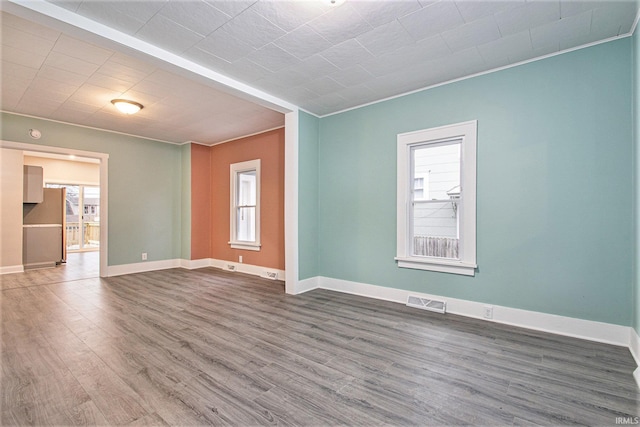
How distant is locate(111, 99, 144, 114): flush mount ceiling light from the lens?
13.6ft

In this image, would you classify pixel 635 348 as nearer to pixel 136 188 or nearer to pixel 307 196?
pixel 307 196

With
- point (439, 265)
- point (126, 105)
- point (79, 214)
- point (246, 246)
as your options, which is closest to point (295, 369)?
point (439, 265)

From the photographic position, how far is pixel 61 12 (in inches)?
89.7

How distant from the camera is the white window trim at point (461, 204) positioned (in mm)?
3395

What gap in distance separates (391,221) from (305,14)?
2653 millimetres

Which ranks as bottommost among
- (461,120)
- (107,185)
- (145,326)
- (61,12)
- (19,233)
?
(145,326)

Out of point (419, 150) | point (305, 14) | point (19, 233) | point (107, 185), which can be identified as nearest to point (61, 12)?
point (305, 14)

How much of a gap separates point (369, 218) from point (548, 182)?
6.89 ft

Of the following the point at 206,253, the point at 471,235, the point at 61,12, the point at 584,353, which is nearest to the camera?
the point at 61,12

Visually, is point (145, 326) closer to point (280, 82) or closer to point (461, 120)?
point (280, 82)

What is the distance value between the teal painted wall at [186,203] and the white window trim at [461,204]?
4.75 metres

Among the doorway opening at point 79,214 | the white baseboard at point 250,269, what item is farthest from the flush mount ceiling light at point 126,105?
the doorway opening at point 79,214

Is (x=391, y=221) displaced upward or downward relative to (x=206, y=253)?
upward

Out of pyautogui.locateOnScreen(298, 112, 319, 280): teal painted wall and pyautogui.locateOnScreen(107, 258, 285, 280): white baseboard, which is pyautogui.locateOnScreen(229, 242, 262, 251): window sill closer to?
pyautogui.locateOnScreen(107, 258, 285, 280): white baseboard
